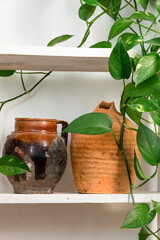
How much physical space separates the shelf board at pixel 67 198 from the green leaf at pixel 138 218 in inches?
3.1

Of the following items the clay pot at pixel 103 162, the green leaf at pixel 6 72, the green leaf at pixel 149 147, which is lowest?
the clay pot at pixel 103 162

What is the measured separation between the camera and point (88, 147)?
1172mm

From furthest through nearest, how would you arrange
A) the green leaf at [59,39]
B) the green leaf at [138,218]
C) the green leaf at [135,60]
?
the green leaf at [59,39] → the green leaf at [135,60] → the green leaf at [138,218]

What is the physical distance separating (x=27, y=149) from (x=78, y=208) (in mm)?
363

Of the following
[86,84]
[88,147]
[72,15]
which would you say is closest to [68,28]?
[72,15]

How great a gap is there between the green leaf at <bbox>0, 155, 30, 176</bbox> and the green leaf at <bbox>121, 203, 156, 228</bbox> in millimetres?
282

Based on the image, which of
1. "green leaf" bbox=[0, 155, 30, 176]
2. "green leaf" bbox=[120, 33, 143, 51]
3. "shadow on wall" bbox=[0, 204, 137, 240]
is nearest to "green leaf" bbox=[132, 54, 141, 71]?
"green leaf" bbox=[120, 33, 143, 51]

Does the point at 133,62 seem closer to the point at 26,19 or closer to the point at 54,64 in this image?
the point at 54,64

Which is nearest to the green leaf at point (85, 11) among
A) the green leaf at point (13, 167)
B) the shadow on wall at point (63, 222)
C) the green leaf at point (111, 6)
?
the green leaf at point (111, 6)

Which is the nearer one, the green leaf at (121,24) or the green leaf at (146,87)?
the green leaf at (146,87)

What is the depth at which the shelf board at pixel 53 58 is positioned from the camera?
1116 millimetres

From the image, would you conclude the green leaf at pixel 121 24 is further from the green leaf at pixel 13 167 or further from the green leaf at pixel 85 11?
the green leaf at pixel 13 167

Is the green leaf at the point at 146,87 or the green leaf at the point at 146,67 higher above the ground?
the green leaf at the point at 146,67

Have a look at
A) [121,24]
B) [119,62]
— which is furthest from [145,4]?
[119,62]
